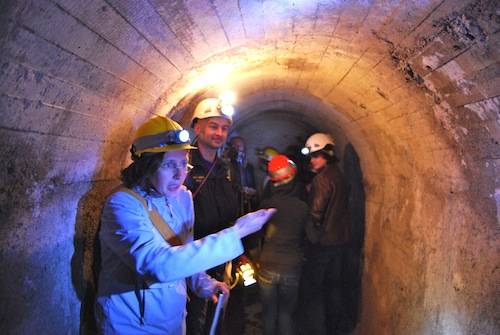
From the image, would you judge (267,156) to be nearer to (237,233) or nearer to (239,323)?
(239,323)

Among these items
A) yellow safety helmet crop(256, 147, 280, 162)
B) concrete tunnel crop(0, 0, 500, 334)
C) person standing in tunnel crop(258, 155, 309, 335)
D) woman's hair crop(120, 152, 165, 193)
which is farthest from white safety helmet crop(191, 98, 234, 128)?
yellow safety helmet crop(256, 147, 280, 162)

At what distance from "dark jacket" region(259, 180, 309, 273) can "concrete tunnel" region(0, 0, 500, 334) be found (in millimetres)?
1288

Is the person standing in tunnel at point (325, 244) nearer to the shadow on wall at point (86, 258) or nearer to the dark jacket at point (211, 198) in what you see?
the dark jacket at point (211, 198)

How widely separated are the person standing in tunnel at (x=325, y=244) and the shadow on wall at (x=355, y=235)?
0.23 metres

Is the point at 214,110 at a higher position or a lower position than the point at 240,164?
higher

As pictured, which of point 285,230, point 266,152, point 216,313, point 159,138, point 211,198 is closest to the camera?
point 159,138

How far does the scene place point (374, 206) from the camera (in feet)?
18.7

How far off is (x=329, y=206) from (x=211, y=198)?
7.42ft

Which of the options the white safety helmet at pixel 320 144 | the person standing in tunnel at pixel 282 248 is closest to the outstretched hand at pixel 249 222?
the person standing in tunnel at pixel 282 248

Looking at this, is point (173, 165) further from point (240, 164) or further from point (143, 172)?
point (240, 164)

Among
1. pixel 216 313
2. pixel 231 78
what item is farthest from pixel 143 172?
pixel 231 78

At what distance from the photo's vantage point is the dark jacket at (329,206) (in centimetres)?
501

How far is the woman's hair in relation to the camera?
2215mm

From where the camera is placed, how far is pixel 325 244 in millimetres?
5148
